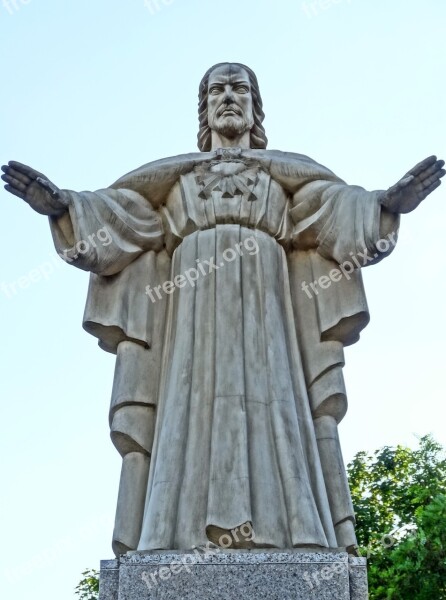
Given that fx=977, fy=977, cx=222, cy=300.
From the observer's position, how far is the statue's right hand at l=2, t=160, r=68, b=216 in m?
8.05

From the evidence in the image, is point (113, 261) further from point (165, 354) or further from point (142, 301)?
point (165, 354)

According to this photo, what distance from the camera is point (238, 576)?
6523 mm

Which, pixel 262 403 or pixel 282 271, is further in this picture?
pixel 282 271

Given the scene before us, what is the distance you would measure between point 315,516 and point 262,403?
0.97 meters

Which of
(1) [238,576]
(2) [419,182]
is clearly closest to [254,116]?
(2) [419,182]

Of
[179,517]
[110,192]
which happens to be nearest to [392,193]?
[110,192]

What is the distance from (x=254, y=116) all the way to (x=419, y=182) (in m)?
2.59

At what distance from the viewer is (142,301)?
856 cm

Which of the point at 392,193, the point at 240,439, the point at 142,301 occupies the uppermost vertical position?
the point at 392,193
